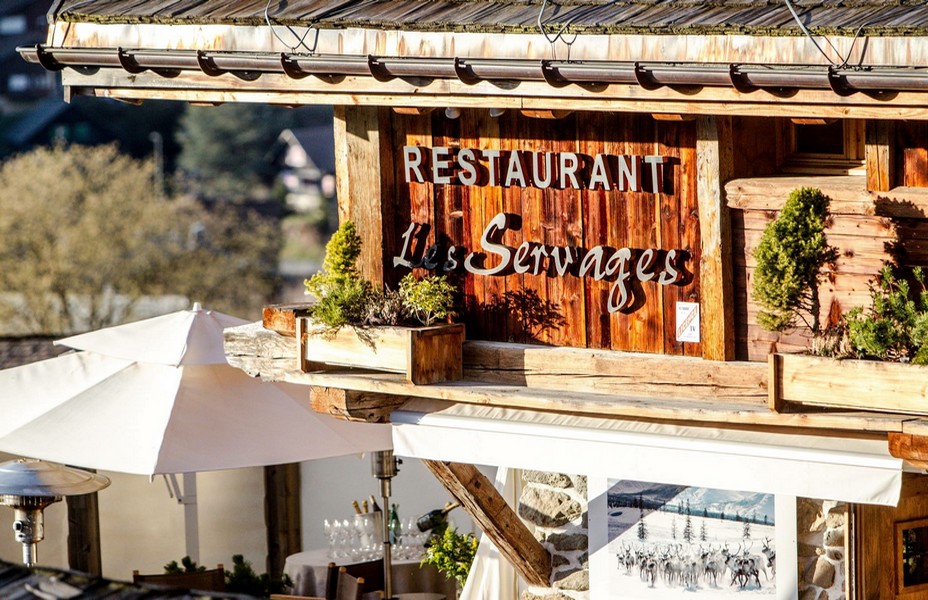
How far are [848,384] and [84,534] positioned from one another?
756 centimetres

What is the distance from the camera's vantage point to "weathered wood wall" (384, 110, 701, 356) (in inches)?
282

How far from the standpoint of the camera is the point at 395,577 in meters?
10.7

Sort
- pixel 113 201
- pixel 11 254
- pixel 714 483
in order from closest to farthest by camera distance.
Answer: pixel 714 483 → pixel 11 254 → pixel 113 201

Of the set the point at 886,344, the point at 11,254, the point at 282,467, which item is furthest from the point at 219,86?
the point at 11,254

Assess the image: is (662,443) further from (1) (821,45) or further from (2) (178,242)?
(2) (178,242)

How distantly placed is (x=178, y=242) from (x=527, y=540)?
39.9 meters

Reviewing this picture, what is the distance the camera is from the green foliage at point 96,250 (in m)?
42.2

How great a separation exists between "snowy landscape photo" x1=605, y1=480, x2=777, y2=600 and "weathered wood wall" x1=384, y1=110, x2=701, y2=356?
49.7 inches

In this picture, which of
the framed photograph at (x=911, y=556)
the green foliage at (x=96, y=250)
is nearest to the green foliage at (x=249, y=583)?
the framed photograph at (x=911, y=556)

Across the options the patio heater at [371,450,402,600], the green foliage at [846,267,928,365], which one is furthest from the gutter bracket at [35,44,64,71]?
the green foliage at [846,267,928,365]

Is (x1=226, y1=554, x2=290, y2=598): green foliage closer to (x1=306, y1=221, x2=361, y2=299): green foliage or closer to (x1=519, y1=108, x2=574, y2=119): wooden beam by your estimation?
(x1=306, y1=221, x2=361, y2=299): green foliage

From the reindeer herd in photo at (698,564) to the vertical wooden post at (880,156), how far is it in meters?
2.32

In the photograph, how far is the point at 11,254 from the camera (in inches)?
1681

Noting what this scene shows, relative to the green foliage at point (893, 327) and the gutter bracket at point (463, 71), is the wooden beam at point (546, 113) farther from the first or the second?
the green foliage at point (893, 327)
